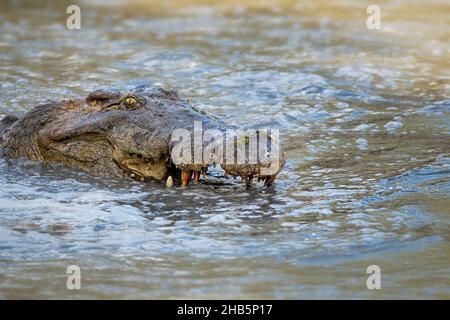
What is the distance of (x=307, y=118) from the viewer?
10109mm

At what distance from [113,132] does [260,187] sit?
139 centimetres

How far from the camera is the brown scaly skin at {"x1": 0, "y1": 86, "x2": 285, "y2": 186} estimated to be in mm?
7281

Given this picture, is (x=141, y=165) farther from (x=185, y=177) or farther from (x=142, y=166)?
(x=185, y=177)

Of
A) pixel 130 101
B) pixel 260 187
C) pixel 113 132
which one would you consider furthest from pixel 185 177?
pixel 130 101

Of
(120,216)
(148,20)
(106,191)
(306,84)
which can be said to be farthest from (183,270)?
(148,20)

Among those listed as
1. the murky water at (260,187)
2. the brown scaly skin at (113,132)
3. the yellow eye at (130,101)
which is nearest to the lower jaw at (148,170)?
the brown scaly skin at (113,132)

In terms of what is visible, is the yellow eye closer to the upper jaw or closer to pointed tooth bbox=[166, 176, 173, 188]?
the upper jaw

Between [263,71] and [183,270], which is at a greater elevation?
[263,71]

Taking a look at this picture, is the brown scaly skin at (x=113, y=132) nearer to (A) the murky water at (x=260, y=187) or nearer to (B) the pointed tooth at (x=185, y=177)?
(B) the pointed tooth at (x=185, y=177)

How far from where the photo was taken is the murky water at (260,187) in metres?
5.31

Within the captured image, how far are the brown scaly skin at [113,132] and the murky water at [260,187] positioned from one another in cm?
16

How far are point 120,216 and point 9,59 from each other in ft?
24.8

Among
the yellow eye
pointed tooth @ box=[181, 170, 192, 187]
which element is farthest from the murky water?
the yellow eye

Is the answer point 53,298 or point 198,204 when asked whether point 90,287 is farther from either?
point 198,204
